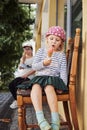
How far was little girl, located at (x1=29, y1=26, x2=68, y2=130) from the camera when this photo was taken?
2.67 meters

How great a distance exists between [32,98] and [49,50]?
18.7 inches

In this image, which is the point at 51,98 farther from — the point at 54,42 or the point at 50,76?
the point at 54,42

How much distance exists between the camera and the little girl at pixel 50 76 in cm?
267

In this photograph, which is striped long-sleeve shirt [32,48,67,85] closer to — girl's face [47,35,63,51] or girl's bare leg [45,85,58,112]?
girl's face [47,35,63,51]

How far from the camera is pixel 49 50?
117 inches

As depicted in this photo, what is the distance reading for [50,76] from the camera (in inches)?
114

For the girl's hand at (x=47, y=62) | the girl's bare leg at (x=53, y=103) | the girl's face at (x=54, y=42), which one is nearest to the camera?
the girl's bare leg at (x=53, y=103)

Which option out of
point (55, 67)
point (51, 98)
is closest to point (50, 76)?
point (55, 67)

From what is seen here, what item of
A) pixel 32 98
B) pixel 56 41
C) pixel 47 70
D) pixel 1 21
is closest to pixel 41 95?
pixel 32 98

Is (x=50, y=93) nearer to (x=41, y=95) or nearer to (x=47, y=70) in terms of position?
(x=41, y=95)

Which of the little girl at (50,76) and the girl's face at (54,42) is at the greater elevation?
the girl's face at (54,42)

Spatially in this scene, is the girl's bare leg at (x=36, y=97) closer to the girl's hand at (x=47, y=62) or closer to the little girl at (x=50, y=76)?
the little girl at (x=50, y=76)

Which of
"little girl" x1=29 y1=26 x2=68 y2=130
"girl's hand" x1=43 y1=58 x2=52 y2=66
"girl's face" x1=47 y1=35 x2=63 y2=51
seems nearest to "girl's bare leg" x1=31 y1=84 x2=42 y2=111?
"little girl" x1=29 y1=26 x2=68 y2=130

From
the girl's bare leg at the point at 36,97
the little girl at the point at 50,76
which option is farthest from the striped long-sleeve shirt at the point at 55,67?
the girl's bare leg at the point at 36,97
